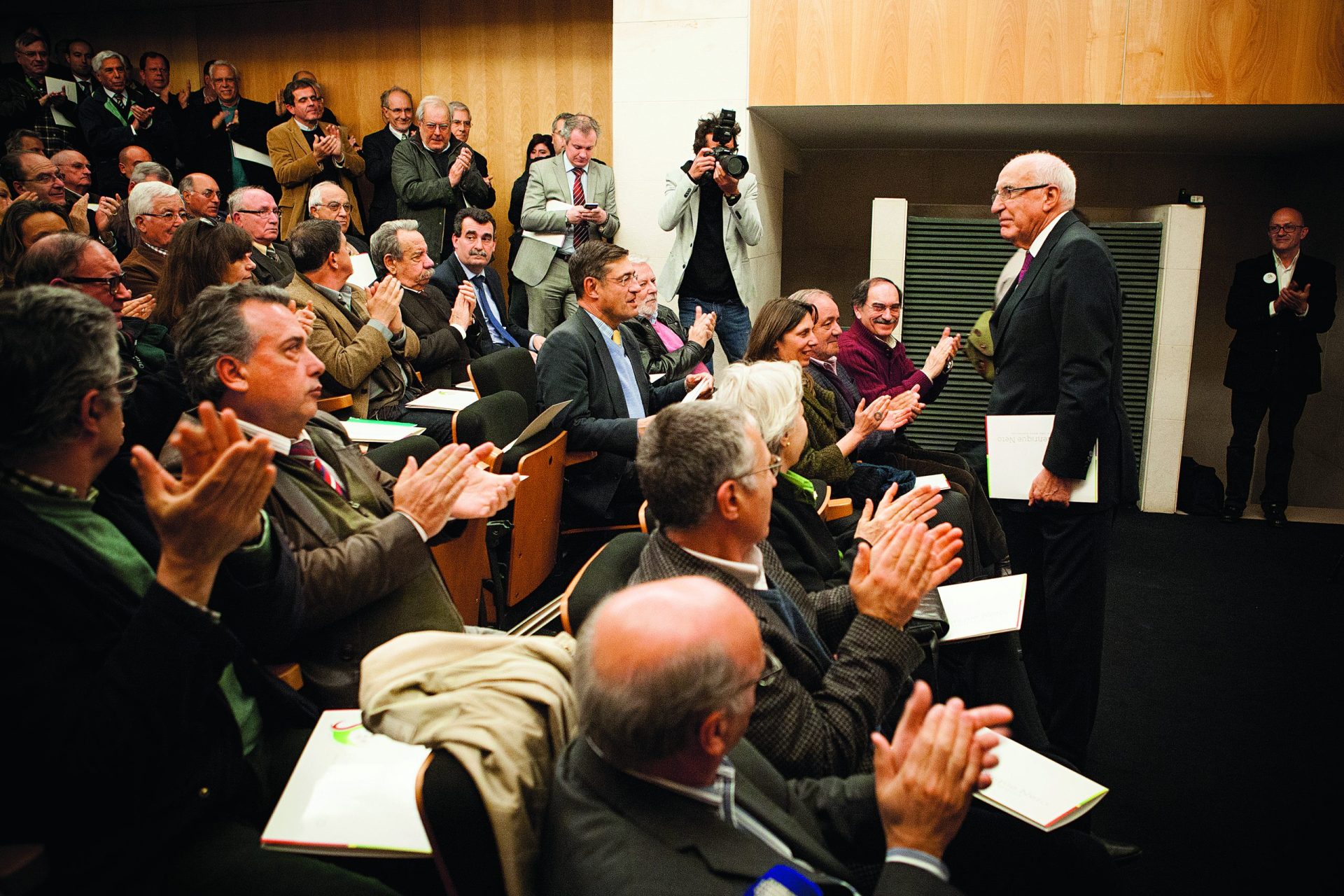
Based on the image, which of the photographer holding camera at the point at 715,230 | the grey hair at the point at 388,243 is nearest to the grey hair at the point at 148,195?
the grey hair at the point at 388,243

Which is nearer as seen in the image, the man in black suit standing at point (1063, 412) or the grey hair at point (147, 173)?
the man in black suit standing at point (1063, 412)

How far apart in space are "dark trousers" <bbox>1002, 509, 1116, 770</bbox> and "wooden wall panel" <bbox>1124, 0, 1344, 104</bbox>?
338 centimetres

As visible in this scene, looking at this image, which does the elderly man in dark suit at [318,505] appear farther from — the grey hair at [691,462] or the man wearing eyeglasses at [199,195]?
the man wearing eyeglasses at [199,195]

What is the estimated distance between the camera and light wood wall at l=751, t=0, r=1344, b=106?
4922mm

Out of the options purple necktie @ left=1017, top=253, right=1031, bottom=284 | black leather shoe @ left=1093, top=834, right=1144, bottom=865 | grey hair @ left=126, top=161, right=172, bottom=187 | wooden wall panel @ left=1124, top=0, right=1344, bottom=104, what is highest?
wooden wall panel @ left=1124, top=0, right=1344, bottom=104

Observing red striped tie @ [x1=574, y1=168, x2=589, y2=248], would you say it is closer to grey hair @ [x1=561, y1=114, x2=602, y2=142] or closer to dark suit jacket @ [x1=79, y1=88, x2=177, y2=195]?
grey hair @ [x1=561, y1=114, x2=602, y2=142]

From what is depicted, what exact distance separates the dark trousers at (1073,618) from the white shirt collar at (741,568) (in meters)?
1.31

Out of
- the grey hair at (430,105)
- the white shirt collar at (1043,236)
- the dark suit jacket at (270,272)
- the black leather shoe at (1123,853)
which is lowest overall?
the black leather shoe at (1123,853)

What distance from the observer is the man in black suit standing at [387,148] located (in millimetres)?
6449

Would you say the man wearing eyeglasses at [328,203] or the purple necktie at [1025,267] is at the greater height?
the man wearing eyeglasses at [328,203]

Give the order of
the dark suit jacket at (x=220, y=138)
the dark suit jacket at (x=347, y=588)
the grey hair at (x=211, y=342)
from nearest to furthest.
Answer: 1. the dark suit jacket at (x=347, y=588)
2. the grey hair at (x=211, y=342)
3. the dark suit jacket at (x=220, y=138)

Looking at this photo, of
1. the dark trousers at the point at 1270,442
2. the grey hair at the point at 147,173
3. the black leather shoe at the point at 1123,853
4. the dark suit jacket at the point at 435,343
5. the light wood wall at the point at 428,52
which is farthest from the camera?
the light wood wall at the point at 428,52

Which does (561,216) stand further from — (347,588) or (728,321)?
(347,588)

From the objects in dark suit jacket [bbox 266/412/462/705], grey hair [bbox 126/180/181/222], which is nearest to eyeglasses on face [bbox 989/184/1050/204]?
dark suit jacket [bbox 266/412/462/705]
